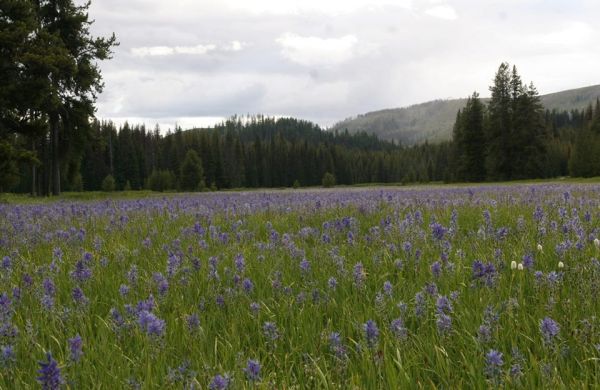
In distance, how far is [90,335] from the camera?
10.8 ft

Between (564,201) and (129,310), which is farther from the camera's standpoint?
(564,201)

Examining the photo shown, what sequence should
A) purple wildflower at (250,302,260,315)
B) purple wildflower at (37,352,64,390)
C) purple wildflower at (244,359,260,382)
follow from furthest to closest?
purple wildflower at (250,302,260,315) → purple wildflower at (244,359,260,382) → purple wildflower at (37,352,64,390)

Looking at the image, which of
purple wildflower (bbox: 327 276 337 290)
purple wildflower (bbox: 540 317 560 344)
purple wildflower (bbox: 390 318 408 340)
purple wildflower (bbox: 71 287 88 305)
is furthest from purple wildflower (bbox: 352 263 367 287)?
purple wildflower (bbox: 71 287 88 305)

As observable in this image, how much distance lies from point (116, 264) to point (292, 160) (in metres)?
146

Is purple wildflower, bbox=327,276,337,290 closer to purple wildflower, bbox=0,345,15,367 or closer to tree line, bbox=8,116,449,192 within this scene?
purple wildflower, bbox=0,345,15,367

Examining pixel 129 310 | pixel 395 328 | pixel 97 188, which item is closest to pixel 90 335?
pixel 129 310

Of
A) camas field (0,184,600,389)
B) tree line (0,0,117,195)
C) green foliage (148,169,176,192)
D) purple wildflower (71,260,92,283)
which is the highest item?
tree line (0,0,117,195)

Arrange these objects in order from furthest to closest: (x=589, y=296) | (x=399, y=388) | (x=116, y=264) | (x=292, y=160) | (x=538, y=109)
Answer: (x=292, y=160) < (x=538, y=109) < (x=116, y=264) < (x=589, y=296) < (x=399, y=388)

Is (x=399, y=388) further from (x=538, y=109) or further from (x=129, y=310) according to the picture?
(x=538, y=109)

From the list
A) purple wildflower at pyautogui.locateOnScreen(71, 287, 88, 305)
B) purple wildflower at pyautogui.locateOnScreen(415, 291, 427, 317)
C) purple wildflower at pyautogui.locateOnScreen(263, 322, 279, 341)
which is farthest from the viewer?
purple wildflower at pyautogui.locateOnScreen(71, 287, 88, 305)

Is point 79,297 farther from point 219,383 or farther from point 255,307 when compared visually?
point 219,383

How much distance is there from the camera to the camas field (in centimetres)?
244

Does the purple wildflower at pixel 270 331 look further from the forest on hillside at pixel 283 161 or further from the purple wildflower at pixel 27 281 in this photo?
the forest on hillside at pixel 283 161

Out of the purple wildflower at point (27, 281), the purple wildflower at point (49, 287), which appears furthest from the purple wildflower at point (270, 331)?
the purple wildflower at point (27, 281)
